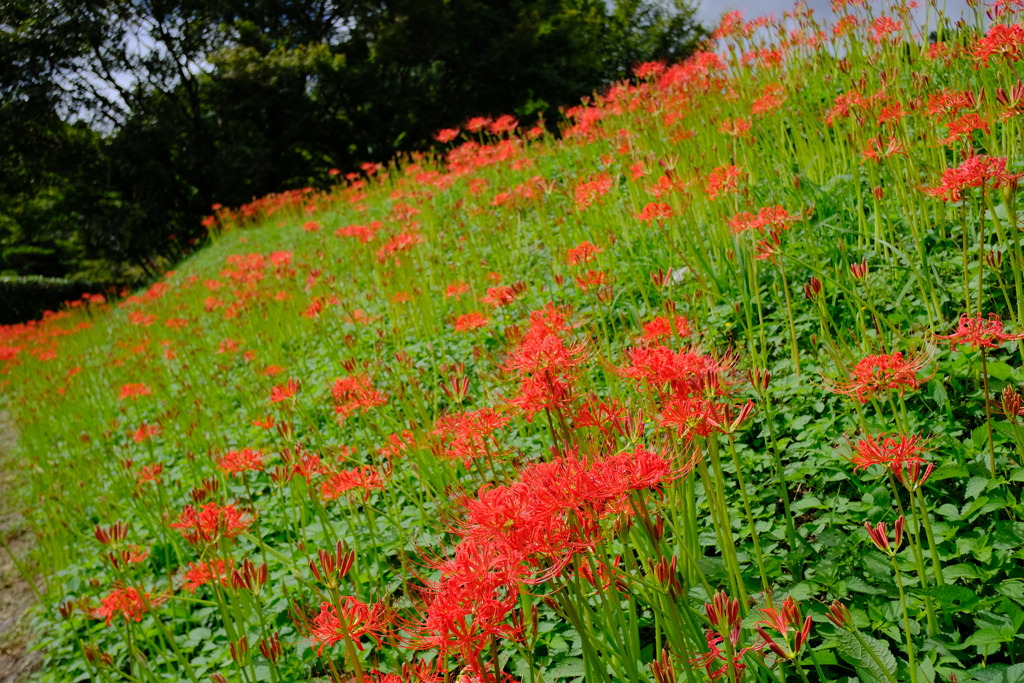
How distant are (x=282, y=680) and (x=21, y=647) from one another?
2.37 meters

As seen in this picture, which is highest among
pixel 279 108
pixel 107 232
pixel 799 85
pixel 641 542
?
pixel 279 108

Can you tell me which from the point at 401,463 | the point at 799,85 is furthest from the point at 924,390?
the point at 799,85

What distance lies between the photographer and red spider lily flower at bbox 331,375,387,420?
2.13 meters

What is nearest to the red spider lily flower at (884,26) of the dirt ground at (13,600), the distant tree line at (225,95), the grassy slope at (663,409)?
the grassy slope at (663,409)

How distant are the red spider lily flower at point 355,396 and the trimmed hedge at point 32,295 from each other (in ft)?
59.6

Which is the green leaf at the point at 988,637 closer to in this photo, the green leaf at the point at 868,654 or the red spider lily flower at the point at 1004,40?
the green leaf at the point at 868,654

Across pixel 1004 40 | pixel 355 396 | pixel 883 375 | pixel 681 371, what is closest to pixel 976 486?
pixel 883 375

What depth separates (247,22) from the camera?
17750mm

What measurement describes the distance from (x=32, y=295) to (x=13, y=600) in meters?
16.7

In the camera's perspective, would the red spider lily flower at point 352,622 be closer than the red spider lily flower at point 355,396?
Yes

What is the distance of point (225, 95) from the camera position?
1675cm

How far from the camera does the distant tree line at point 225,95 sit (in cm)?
1641

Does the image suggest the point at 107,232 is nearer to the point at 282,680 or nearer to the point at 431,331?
the point at 431,331

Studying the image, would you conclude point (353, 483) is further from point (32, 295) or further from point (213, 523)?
point (32, 295)
